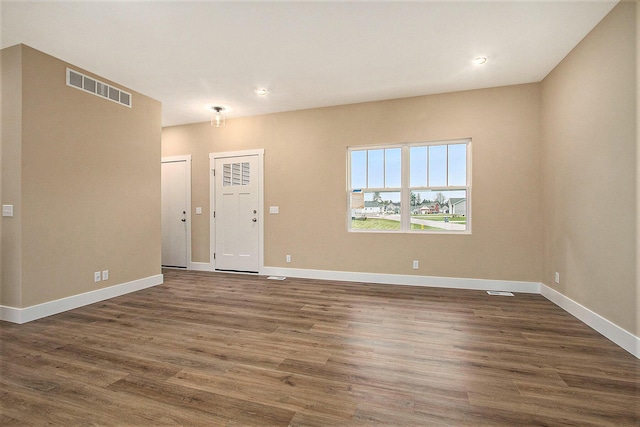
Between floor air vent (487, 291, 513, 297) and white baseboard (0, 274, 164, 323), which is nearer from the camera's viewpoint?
white baseboard (0, 274, 164, 323)

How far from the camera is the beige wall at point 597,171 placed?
2.43 m

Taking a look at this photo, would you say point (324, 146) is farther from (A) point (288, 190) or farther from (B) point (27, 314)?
(B) point (27, 314)

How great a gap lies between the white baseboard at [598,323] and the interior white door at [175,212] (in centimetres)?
600

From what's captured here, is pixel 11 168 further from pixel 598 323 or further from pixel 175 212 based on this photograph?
pixel 598 323

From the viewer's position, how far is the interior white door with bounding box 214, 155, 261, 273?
5.40 metres

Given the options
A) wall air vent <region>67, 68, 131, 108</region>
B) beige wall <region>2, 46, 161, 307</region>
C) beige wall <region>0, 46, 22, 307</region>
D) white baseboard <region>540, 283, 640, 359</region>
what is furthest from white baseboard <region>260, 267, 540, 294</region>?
wall air vent <region>67, 68, 131, 108</region>

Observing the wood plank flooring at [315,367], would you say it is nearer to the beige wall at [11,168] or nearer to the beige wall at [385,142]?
the beige wall at [11,168]

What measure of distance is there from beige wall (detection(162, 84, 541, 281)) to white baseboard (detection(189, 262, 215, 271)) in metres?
0.10

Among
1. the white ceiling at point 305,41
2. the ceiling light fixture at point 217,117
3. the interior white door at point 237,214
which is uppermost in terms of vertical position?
the white ceiling at point 305,41

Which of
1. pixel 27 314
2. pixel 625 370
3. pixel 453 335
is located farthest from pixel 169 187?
pixel 625 370

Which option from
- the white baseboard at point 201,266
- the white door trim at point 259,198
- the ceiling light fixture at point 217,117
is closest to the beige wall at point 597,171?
the white door trim at point 259,198

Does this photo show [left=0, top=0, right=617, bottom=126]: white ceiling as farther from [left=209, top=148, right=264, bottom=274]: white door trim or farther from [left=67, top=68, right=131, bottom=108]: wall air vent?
[left=209, top=148, right=264, bottom=274]: white door trim

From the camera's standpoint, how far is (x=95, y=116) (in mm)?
3752

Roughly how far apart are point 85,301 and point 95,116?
91.7 inches
